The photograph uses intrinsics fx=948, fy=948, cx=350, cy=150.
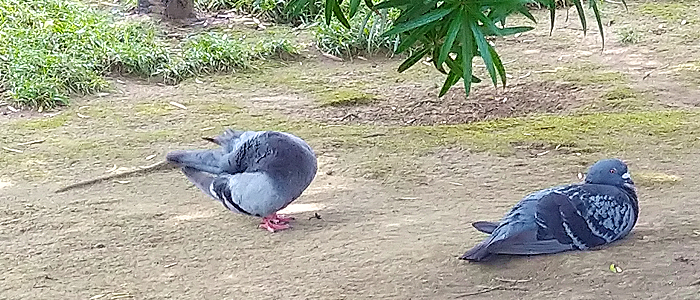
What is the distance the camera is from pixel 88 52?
22.3 ft

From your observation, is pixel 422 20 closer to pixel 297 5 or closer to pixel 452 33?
pixel 452 33

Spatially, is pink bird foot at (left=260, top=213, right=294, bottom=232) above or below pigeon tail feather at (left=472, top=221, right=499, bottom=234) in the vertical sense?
below

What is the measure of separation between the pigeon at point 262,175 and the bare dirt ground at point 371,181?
0.12 metres

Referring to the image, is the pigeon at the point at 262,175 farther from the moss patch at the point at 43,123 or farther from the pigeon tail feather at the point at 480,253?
the moss patch at the point at 43,123

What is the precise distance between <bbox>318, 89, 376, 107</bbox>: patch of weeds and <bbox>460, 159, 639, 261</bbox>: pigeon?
2.89 metres

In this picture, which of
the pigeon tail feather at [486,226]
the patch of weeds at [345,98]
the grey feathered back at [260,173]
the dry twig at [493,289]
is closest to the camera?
the dry twig at [493,289]

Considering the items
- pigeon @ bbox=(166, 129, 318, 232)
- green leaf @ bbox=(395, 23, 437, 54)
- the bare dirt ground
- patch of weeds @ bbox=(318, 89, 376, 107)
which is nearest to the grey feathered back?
pigeon @ bbox=(166, 129, 318, 232)

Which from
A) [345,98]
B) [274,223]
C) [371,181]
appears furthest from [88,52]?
[274,223]

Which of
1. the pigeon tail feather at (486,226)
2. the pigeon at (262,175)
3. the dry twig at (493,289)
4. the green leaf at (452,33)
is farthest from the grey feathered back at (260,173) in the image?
the green leaf at (452,33)

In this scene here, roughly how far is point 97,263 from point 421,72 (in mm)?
3707

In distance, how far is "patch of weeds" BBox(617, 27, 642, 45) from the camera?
7.05 metres

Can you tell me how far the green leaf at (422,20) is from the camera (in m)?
1.61

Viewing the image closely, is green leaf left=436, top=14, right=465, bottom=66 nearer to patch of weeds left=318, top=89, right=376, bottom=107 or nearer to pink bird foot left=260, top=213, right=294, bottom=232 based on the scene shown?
pink bird foot left=260, top=213, right=294, bottom=232

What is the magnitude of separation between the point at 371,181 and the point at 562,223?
1.36 metres
